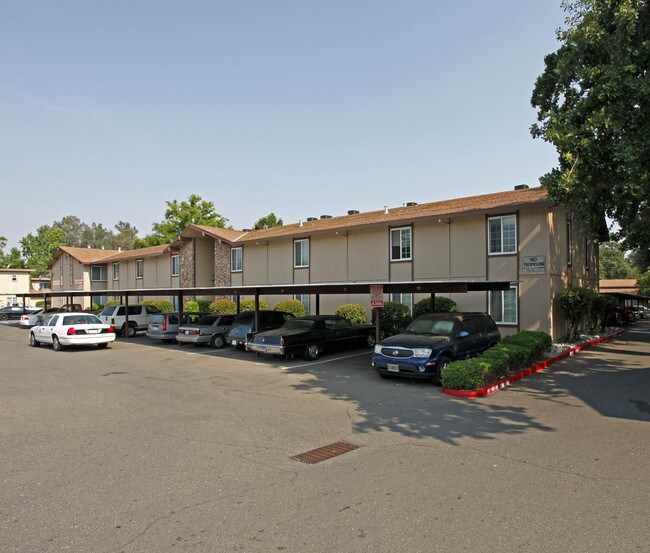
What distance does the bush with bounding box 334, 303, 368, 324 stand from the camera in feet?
72.1

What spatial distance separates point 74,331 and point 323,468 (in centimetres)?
1594

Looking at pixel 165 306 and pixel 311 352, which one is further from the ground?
pixel 165 306

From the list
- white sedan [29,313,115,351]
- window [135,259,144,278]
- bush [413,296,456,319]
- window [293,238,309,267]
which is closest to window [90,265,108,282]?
window [135,259,144,278]

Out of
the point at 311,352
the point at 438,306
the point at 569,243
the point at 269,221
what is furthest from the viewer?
the point at 269,221

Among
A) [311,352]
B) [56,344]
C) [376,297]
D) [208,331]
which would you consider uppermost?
[376,297]

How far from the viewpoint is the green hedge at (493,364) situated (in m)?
9.81

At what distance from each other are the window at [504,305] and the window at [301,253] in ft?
34.4

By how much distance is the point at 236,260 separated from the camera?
30172mm

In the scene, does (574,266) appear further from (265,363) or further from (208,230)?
(208,230)

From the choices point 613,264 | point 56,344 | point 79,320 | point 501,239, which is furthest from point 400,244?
point 613,264

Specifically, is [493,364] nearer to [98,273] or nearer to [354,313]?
[354,313]

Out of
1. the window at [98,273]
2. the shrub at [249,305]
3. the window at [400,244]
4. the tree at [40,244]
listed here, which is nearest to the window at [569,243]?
the window at [400,244]

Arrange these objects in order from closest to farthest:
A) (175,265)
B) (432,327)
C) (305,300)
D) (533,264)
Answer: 1. (432,327)
2. (533,264)
3. (305,300)
4. (175,265)

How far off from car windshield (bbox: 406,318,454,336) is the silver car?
30.7ft
